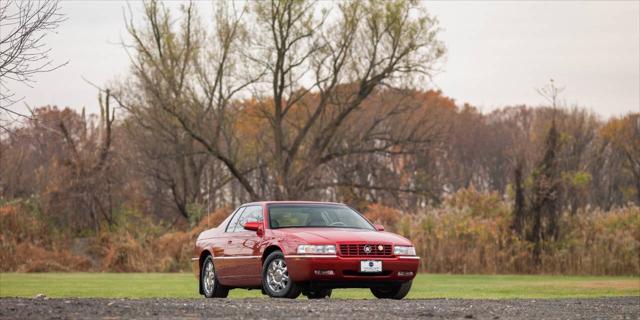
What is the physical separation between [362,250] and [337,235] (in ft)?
1.49

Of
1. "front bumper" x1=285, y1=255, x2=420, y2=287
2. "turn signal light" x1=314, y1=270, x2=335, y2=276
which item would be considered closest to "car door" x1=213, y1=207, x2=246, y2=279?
"front bumper" x1=285, y1=255, x2=420, y2=287

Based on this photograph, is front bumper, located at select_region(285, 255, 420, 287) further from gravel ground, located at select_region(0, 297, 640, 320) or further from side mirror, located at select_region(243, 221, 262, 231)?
side mirror, located at select_region(243, 221, 262, 231)

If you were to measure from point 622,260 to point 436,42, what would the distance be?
18773 millimetres

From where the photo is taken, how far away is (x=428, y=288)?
83.6 feet

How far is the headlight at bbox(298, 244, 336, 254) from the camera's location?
1576 cm

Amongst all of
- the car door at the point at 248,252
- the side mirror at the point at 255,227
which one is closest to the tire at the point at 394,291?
the car door at the point at 248,252

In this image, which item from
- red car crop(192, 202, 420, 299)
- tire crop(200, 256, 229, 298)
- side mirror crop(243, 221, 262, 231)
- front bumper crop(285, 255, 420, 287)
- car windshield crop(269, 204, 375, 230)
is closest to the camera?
front bumper crop(285, 255, 420, 287)

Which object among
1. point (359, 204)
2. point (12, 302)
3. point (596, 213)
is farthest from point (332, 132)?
point (12, 302)

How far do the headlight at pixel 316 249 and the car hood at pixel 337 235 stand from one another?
7 centimetres

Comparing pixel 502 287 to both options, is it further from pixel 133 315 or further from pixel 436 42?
pixel 436 42

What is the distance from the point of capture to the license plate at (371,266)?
626 inches

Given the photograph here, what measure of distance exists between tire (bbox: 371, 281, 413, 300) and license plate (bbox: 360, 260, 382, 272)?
31.4 inches

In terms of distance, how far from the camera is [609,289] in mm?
24484

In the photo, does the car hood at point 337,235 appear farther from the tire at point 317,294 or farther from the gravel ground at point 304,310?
the gravel ground at point 304,310
